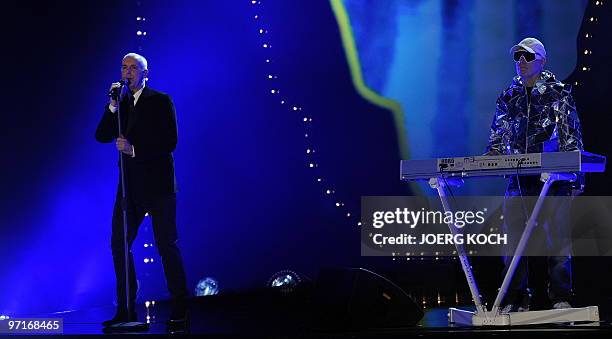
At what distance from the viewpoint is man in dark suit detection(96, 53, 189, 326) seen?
193 inches

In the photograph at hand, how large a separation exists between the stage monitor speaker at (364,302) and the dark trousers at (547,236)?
618 millimetres

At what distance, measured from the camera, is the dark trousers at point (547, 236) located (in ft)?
15.8

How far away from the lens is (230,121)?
7.07m

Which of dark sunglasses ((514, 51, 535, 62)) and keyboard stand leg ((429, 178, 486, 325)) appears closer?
keyboard stand leg ((429, 178, 486, 325))

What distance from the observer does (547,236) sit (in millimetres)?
4891

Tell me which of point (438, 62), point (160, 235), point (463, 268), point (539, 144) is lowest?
point (463, 268)

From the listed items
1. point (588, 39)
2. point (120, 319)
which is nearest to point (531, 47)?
point (588, 39)

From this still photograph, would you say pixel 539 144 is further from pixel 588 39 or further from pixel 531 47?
pixel 588 39

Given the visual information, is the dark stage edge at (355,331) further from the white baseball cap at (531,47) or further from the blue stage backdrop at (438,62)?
the blue stage backdrop at (438,62)

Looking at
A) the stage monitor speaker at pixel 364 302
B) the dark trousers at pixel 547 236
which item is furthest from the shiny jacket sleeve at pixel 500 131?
the stage monitor speaker at pixel 364 302

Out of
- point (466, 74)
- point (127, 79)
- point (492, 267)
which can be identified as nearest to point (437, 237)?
point (492, 267)

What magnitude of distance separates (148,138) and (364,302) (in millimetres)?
1538

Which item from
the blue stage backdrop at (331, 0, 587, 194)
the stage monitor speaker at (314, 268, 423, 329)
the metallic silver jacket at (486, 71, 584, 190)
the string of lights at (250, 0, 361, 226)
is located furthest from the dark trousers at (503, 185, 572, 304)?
the string of lights at (250, 0, 361, 226)

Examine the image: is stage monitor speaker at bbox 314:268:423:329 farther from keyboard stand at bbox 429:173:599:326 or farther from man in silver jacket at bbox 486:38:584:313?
man in silver jacket at bbox 486:38:584:313
